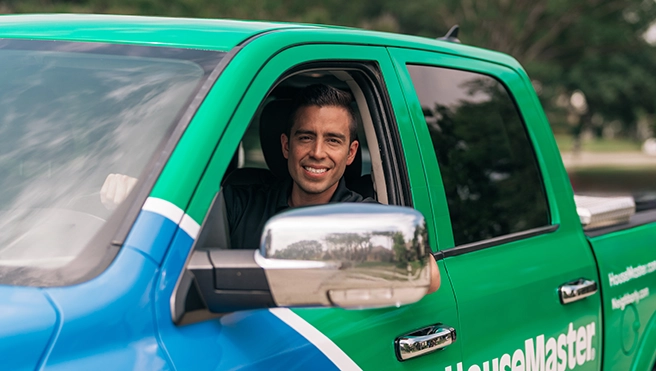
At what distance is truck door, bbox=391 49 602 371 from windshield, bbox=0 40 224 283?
82cm

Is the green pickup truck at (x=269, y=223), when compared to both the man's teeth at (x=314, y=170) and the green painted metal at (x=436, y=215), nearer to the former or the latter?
the green painted metal at (x=436, y=215)

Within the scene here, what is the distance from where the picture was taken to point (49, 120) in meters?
1.87

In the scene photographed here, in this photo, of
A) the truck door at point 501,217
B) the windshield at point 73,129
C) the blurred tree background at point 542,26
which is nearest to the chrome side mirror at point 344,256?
the windshield at point 73,129

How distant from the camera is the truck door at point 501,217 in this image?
2.40m

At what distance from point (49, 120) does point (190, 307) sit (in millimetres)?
611

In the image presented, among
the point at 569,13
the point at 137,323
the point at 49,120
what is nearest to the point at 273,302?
the point at 137,323

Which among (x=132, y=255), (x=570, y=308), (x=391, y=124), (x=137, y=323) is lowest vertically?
(x=570, y=308)

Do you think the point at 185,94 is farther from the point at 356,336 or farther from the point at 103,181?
the point at 356,336

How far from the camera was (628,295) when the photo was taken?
3148mm

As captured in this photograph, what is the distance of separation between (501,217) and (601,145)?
74.6 metres

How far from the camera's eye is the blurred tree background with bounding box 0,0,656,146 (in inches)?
730

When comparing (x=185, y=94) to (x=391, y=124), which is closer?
(x=185, y=94)

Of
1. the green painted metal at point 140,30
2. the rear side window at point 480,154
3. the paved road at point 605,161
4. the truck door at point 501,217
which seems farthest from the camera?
the paved road at point 605,161

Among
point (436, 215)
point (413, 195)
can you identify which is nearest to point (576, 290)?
point (436, 215)
